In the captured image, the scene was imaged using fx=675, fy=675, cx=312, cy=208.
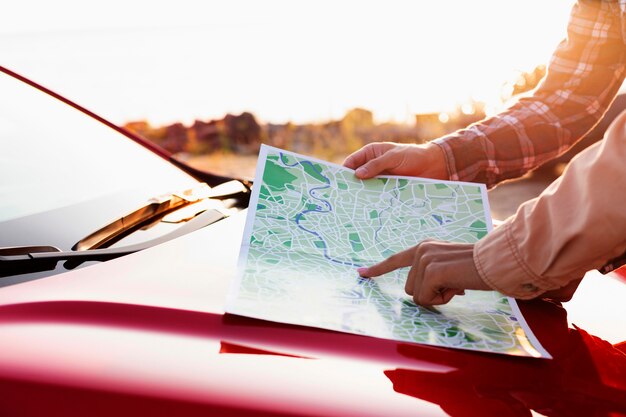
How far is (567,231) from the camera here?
1.00 metres

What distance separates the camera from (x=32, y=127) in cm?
186

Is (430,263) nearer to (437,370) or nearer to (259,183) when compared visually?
(437,370)

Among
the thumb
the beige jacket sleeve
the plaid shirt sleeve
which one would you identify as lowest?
the beige jacket sleeve

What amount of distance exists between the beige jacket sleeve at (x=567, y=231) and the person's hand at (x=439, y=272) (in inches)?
0.9

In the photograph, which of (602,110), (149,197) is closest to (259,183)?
(149,197)

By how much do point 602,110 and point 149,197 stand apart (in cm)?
129

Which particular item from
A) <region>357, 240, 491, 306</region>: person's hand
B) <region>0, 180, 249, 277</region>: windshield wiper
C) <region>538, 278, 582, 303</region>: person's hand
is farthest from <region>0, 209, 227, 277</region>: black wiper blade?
<region>538, 278, 582, 303</region>: person's hand

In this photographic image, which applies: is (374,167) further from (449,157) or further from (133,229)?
(133,229)

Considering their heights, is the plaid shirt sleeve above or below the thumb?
above

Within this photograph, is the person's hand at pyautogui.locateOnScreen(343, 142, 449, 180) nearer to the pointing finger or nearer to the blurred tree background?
the pointing finger

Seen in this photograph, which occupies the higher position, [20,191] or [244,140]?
[244,140]

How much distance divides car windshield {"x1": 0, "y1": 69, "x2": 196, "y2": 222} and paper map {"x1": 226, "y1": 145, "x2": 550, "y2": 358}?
528mm

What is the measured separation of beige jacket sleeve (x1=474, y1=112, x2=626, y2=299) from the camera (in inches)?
38.6

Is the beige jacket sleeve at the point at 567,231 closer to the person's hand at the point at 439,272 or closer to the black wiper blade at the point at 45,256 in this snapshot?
the person's hand at the point at 439,272
